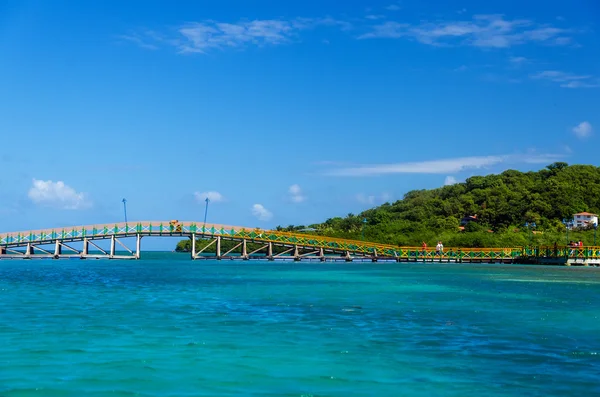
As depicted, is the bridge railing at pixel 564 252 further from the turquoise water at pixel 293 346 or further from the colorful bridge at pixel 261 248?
the turquoise water at pixel 293 346

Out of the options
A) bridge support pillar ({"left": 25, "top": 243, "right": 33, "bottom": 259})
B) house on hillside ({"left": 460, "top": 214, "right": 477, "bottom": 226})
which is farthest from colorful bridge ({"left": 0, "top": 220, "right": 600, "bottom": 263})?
house on hillside ({"left": 460, "top": 214, "right": 477, "bottom": 226})

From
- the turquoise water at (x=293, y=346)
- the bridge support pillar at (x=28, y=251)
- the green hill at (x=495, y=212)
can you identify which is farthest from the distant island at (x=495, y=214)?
the turquoise water at (x=293, y=346)

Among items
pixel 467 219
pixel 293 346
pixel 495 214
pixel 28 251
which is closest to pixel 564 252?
pixel 495 214

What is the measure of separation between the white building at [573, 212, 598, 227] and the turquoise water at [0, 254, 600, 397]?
91.5m

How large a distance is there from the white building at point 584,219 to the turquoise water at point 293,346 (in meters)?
91.5

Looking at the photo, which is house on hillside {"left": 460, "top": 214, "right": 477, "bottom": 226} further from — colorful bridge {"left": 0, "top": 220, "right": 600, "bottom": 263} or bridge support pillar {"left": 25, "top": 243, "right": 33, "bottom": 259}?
bridge support pillar {"left": 25, "top": 243, "right": 33, "bottom": 259}

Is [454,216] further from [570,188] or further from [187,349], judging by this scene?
[187,349]

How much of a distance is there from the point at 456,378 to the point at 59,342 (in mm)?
9119

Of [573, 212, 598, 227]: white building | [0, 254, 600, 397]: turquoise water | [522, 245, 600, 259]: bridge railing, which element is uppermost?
[573, 212, 598, 227]: white building

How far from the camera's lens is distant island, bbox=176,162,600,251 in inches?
4240

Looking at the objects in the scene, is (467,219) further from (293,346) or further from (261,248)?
(293,346)

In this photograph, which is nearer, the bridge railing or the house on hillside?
the bridge railing

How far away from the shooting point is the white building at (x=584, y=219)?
115 metres

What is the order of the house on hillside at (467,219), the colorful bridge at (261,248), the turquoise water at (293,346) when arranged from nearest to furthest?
the turquoise water at (293,346), the colorful bridge at (261,248), the house on hillside at (467,219)
